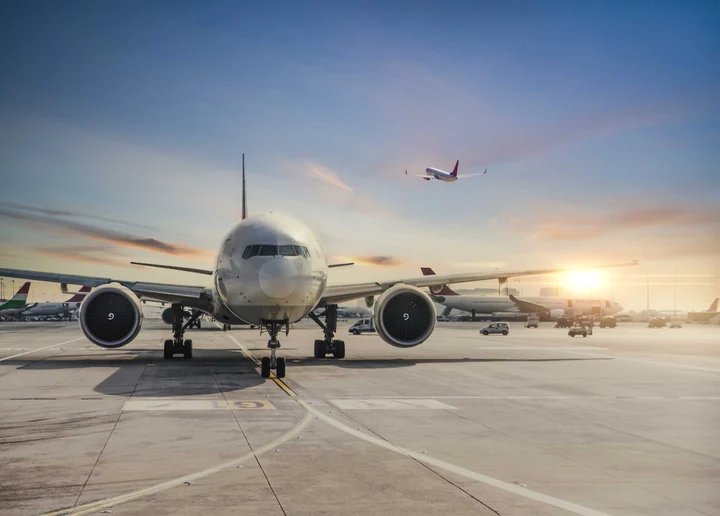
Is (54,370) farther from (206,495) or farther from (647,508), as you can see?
(647,508)

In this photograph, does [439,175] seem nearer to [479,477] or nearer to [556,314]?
[556,314]

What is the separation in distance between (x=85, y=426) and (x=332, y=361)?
1526 cm

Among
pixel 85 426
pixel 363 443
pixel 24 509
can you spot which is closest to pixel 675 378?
pixel 363 443

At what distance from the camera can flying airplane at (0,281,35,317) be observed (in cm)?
10512

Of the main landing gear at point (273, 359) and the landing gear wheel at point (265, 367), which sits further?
the landing gear wheel at point (265, 367)

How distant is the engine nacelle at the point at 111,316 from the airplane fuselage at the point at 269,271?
147 inches

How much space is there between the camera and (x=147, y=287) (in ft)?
85.9

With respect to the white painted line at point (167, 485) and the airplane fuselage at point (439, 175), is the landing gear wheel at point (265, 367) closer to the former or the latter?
the white painted line at point (167, 485)

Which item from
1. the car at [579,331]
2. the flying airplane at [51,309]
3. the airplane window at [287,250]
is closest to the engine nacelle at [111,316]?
the airplane window at [287,250]

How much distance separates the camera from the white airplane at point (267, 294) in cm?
1994

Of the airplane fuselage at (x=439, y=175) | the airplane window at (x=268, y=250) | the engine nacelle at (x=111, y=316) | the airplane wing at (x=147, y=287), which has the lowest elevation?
the engine nacelle at (x=111, y=316)

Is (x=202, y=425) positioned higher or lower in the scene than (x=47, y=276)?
lower

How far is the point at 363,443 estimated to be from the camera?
34.3ft

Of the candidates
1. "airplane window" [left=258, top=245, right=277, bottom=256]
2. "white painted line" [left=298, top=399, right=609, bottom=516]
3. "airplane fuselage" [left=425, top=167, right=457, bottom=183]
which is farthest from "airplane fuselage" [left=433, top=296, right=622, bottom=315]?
"white painted line" [left=298, top=399, right=609, bottom=516]
